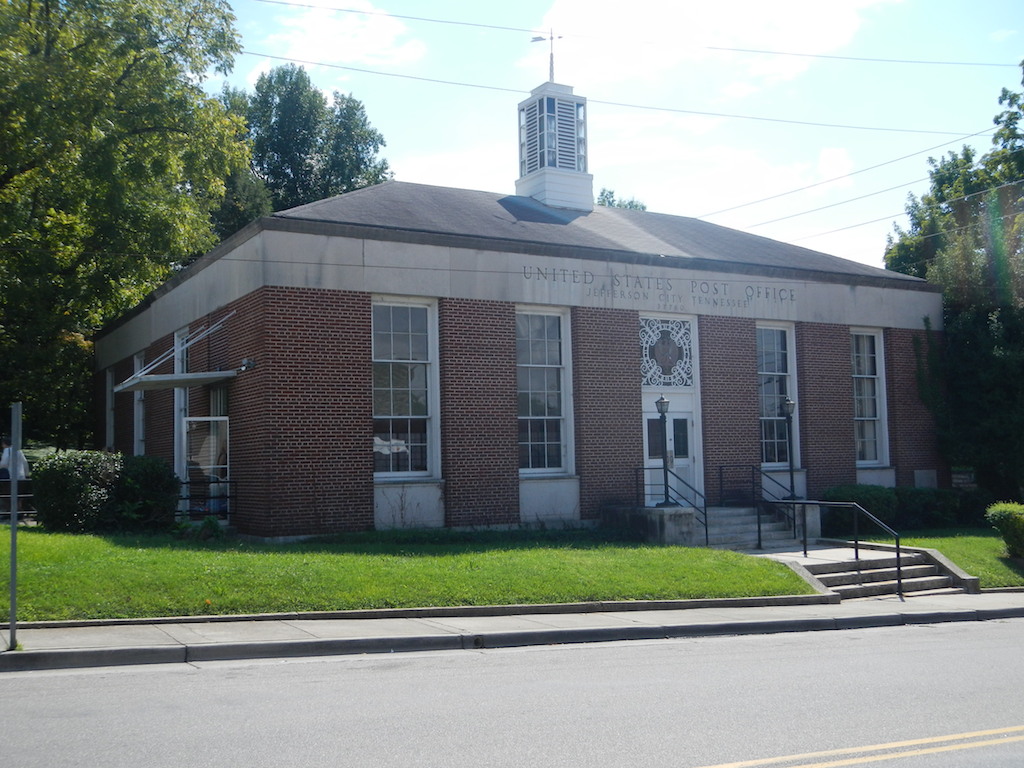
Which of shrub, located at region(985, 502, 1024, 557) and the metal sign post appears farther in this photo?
shrub, located at region(985, 502, 1024, 557)

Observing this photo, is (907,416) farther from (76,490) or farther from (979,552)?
(76,490)

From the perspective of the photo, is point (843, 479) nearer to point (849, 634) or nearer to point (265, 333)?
point (849, 634)

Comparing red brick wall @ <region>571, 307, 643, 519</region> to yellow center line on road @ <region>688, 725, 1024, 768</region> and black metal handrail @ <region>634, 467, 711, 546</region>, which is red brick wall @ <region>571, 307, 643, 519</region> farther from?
yellow center line on road @ <region>688, 725, 1024, 768</region>

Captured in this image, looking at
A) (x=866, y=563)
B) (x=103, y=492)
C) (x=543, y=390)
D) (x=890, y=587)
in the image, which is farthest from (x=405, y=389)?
(x=890, y=587)

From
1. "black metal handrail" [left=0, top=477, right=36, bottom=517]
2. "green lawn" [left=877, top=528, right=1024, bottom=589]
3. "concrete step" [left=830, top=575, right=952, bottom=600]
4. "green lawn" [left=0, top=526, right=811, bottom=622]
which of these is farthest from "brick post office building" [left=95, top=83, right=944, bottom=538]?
"concrete step" [left=830, top=575, right=952, bottom=600]

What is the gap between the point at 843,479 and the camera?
24.5 metres

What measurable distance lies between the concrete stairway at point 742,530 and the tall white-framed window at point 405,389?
5.94 metres

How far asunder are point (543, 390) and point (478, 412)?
179 cm

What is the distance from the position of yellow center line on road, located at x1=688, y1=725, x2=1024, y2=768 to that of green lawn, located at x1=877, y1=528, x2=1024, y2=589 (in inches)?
469

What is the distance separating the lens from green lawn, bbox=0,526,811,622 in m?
12.4

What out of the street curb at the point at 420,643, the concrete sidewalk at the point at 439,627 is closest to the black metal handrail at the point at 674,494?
the concrete sidewalk at the point at 439,627

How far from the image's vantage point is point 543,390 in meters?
21.1

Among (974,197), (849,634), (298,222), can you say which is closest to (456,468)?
(298,222)

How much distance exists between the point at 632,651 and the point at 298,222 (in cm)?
1053
